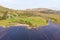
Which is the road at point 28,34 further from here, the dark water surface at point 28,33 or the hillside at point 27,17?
the hillside at point 27,17

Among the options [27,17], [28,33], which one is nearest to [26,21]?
[27,17]

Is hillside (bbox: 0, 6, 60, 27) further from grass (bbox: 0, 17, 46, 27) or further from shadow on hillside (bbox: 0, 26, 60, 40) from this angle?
shadow on hillside (bbox: 0, 26, 60, 40)

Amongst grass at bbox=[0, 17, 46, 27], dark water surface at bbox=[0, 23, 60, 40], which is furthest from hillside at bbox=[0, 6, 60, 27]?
dark water surface at bbox=[0, 23, 60, 40]

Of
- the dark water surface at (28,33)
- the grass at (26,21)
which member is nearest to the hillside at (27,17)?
the grass at (26,21)

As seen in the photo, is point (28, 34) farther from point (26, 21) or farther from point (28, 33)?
point (26, 21)

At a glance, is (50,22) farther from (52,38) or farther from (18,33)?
(18,33)

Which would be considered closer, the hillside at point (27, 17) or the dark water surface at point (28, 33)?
the dark water surface at point (28, 33)
